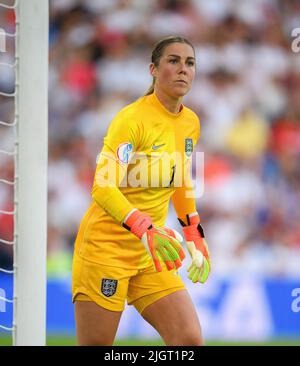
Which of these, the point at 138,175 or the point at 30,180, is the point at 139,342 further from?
the point at 30,180

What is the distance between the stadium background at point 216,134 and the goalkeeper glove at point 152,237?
2.86 metres

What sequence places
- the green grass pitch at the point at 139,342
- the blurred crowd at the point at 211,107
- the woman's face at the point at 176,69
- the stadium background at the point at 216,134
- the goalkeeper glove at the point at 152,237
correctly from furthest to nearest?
the blurred crowd at the point at 211,107 → the stadium background at the point at 216,134 → the green grass pitch at the point at 139,342 → the woman's face at the point at 176,69 → the goalkeeper glove at the point at 152,237

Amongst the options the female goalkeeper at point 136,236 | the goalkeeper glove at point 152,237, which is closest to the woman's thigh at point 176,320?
the female goalkeeper at point 136,236

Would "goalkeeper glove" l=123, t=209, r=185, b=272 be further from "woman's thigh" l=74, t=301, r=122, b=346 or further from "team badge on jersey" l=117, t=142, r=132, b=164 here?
"woman's thigh" l=74, t=301, r=122, b=346

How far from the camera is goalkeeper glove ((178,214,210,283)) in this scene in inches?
149

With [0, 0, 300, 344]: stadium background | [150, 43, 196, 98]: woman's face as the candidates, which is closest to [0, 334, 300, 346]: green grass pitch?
[0, 0, 300, 344]: stadium background

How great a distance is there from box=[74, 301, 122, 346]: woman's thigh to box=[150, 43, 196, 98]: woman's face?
1.04m

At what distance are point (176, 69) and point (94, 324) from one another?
1208 mm

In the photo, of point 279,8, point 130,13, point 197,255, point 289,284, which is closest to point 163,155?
point 197,255

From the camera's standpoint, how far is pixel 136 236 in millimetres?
3531

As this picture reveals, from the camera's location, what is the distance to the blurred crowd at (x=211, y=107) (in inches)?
276

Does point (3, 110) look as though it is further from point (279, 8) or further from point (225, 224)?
point (279, 8)

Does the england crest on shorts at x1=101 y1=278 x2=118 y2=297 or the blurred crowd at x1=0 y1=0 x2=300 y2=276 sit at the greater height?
the blurred crowd at x1=0 y1=0 x2=300 y2=276

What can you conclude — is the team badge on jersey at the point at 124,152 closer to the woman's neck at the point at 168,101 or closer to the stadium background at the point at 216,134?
the woman's neck at the point at 168,101
